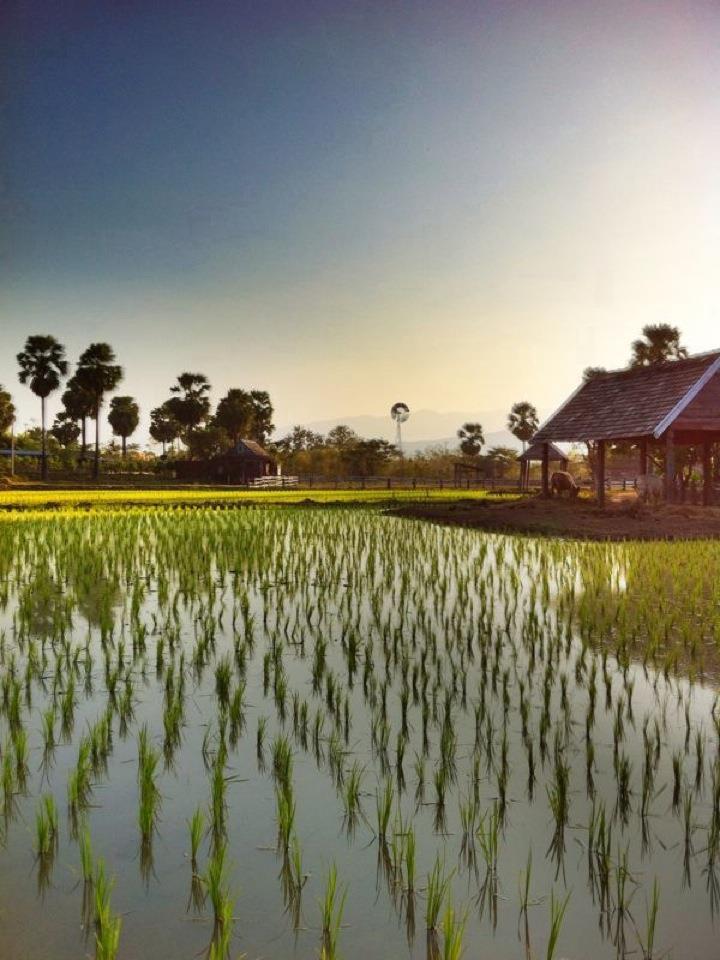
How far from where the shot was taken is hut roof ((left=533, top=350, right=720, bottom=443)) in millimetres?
22047

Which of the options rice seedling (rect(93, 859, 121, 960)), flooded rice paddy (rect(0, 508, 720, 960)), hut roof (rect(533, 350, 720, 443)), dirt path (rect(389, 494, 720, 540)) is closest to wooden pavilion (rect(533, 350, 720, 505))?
hut roof (rect(533, 350, 720, 443))

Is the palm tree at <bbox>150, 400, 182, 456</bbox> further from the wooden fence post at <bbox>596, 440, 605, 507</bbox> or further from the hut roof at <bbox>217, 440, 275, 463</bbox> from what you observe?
the wooden fence post at <bbox>596, 440, 605, 507</bbox>

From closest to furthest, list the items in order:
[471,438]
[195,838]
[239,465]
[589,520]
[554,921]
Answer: [554,921] → [195,838] → [589,520] → [239,465] → [471,438]

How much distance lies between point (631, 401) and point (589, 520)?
22.7ft

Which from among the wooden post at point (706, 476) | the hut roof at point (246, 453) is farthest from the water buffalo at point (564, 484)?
the hut roof at point (246, 453)

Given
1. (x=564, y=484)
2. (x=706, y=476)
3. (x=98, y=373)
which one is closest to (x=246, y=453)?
(x=98, y=373)

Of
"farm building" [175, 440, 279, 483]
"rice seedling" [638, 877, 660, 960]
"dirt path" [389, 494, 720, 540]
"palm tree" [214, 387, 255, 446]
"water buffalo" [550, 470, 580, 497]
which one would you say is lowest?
"rice seedling" [638, 877, 660, 960]

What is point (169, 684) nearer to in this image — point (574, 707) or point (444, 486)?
point (574, 707)

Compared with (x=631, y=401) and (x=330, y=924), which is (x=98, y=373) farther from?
(x=330, y=924)

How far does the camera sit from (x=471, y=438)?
247ft

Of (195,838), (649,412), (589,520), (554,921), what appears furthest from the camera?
(649,412)

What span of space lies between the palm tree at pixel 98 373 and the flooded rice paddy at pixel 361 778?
5988 centimetres

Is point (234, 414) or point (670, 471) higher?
point (234, 414)

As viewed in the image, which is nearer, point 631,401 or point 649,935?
point 649,935
